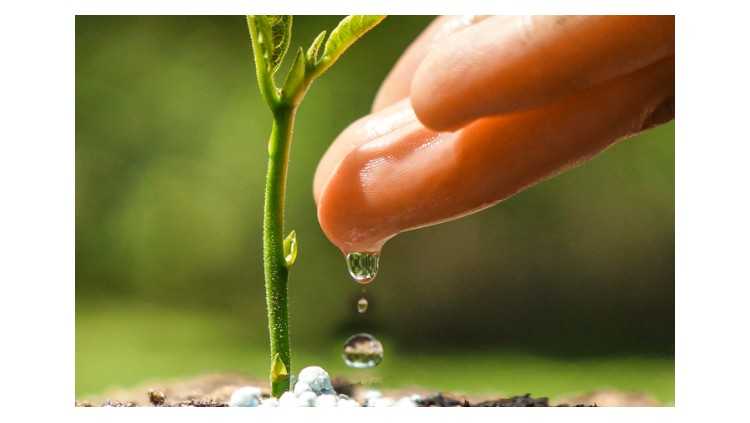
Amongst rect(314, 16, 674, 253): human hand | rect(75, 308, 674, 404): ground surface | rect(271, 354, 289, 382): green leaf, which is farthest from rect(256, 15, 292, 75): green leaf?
rect(75, 308, 674, 404): ground surface

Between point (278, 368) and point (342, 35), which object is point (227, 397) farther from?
point (342, 35)

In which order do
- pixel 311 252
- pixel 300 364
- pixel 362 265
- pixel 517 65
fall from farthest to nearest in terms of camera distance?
pixel 311 252, pixel 300 364, pixel 362 265, pixel 517 65

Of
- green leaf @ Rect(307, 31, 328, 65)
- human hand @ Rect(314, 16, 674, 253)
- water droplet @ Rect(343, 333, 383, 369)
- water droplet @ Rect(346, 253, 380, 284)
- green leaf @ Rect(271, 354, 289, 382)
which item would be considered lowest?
green leaf @ Rect(271, 354, 289, 382)

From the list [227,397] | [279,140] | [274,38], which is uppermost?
[274,38]

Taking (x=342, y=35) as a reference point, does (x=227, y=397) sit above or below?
below

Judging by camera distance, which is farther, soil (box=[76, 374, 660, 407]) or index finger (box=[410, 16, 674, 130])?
soil (box=[76, 374, 660, 407])

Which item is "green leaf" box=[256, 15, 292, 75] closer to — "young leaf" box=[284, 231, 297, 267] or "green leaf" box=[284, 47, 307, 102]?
"green leaf" box=[284, 47, 307, 102]

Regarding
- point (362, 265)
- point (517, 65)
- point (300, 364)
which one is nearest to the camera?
point (517, 65)

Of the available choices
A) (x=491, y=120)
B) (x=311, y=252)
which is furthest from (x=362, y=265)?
(x=311, y=252)
